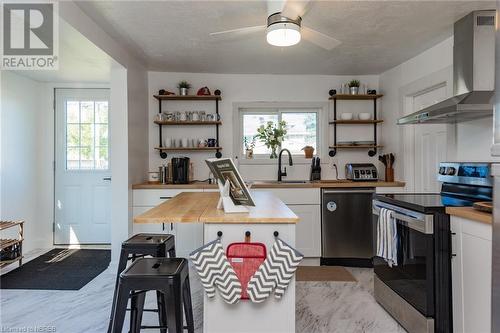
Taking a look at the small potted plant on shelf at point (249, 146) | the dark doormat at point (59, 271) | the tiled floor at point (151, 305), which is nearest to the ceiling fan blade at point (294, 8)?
the tiled floor at point (151, 305)

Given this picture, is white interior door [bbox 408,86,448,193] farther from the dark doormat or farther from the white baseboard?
the dark doormat

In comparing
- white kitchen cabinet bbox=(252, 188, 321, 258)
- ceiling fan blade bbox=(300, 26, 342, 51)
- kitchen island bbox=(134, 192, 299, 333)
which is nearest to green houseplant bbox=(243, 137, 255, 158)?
white kitchen cabinet bbox=(252, 188, 321, 258)

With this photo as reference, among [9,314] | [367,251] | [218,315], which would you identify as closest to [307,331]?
[218,315]

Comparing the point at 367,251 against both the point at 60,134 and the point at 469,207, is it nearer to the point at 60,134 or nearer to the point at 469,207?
the point at 469,207

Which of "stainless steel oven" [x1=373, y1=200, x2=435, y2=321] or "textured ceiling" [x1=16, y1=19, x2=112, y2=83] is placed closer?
"stainless steel oven" [x1=373, y1=200, x2=435, y2=321]

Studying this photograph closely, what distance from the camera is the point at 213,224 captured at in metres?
1.73

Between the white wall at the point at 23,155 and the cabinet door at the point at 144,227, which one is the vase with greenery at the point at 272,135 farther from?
the white wall at the point at 23,155

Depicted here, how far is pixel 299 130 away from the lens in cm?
439

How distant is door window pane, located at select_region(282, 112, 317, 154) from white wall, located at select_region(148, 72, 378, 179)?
0.17m

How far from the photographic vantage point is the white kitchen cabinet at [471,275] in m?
1.66

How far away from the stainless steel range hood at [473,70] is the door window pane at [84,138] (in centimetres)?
387

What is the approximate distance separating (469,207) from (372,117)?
2.50m

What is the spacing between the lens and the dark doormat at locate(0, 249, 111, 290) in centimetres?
301
